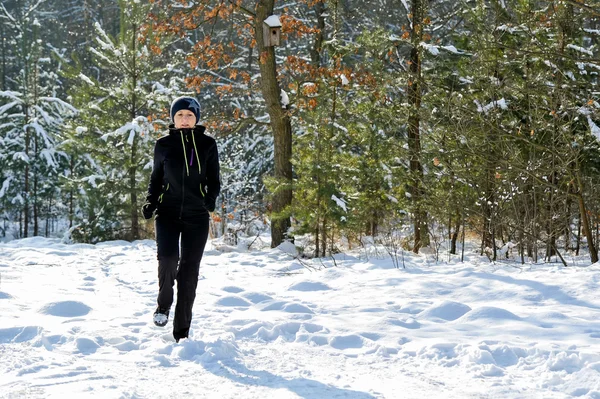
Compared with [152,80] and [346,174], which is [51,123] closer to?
[152,80]

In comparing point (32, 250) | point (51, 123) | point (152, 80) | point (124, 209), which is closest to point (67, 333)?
point (32, 250)

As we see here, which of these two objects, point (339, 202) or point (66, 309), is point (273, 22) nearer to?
point (339, 202)

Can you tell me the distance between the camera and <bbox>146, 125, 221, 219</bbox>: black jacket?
5066 mm

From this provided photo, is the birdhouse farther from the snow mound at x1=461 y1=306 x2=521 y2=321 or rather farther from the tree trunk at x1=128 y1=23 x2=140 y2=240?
the snow mound at x1=461 y1=306 x2=521 y2=321

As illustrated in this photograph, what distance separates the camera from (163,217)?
5098 millimetres

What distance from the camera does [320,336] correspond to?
5234mm

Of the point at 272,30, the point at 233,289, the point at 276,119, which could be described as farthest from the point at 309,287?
the point at 272,30

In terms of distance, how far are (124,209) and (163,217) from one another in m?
12.5

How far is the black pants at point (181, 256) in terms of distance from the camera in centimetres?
507

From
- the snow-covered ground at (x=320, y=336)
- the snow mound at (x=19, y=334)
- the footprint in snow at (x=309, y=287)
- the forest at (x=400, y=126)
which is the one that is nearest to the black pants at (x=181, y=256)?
the snow-covered ground at (x=320, y=336)

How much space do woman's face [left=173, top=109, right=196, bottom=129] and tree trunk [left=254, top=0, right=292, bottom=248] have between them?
6592 mm

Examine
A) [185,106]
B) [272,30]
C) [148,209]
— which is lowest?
[148,209]

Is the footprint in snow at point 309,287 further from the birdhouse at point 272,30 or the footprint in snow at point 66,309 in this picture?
the birdhouse at point 272,30

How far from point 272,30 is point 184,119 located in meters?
7.02
